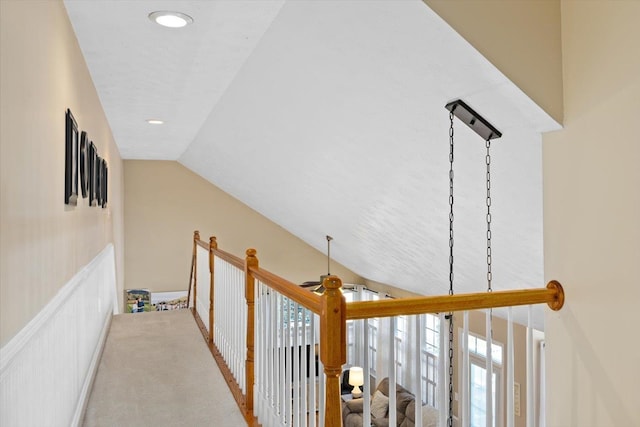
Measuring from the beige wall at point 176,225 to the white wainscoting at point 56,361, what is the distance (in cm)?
500

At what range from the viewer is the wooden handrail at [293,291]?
74.7 inches

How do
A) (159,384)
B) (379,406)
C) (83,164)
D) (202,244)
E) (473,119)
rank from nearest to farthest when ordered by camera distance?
(473,119) < (83,164) < (159,384) < (202,244) < (379,406)

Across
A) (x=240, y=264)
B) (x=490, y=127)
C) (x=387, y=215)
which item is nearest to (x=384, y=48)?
(x=490, y=127)

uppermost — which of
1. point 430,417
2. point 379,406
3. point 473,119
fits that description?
point 473,119

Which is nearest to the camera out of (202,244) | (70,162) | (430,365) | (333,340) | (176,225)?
(333,340)

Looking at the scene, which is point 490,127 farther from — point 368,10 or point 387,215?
point 387,215

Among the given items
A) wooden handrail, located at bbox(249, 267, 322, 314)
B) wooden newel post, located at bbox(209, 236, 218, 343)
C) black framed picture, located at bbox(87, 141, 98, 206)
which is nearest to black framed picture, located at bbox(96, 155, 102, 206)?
black framed picture, located at bbox(87, 141, 98, 206)

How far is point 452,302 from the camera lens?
199cm

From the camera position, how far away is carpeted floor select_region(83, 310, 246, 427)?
297cm

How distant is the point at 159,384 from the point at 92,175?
1708 millimetres

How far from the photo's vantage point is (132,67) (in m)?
3.66

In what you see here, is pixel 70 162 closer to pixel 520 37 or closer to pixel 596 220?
pixel 520 37

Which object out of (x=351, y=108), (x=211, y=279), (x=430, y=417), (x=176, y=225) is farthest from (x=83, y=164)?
(x=176, y=225)

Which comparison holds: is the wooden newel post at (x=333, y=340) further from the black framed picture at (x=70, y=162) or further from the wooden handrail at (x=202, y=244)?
the wooden handrail at (x=202, y=244)
